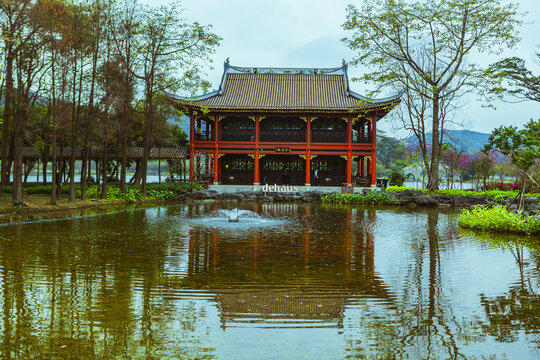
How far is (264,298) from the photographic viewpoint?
5.27m

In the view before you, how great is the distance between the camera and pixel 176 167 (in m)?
29.9

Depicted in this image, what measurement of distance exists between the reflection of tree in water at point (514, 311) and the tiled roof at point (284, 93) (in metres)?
23.5

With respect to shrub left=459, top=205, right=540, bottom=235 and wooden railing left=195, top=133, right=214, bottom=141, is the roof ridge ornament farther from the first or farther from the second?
shrub left=459, top=205, right=540, bottom=235

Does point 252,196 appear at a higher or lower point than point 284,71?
lower

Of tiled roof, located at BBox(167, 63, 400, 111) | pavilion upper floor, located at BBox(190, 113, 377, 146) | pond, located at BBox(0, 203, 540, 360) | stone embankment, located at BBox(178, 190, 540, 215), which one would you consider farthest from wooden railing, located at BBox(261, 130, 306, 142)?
pond, located at BBox(0, 203, 540, 360)

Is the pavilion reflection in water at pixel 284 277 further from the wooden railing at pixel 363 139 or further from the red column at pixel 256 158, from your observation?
the wooden railing at pixel 363 139

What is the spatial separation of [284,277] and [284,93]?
28.9 metres

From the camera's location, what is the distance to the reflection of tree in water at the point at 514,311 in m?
4.17

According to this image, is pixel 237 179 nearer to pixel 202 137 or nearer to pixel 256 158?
pixel 256 158

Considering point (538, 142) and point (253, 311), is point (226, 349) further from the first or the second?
point (538, 142)

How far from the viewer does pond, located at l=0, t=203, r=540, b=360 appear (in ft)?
12.2

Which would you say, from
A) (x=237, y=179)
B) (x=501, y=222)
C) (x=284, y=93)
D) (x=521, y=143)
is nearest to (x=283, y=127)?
(x=284, y=93)

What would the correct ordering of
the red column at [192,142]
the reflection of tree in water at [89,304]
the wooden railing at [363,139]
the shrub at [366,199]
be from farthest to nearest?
1. the wooden railing at [363,139]
2. the red column at [192,142]
3. the shrub at [366,199]
4. the reflection of tree in water at [89,304]

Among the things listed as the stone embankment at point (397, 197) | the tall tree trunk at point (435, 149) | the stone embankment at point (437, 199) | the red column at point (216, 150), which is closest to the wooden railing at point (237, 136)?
the red column at point (216, 150)
